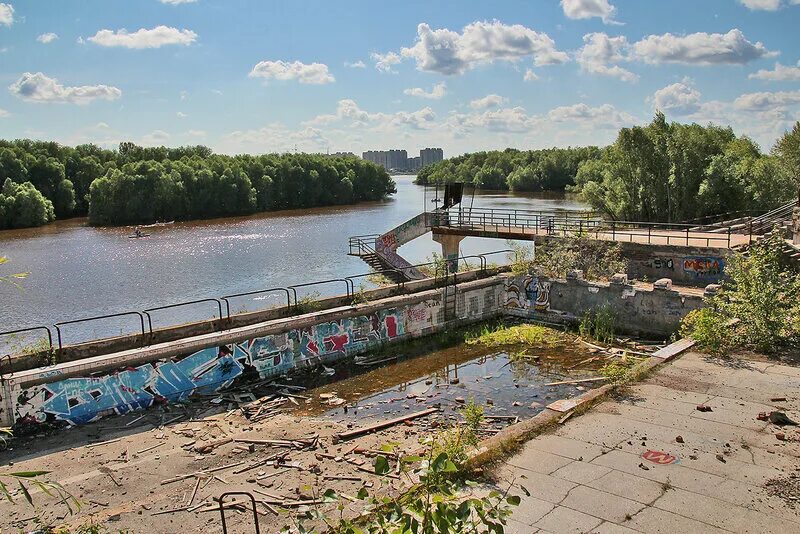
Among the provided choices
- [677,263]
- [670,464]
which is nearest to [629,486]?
[670,464]

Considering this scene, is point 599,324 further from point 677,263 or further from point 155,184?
point 155,184

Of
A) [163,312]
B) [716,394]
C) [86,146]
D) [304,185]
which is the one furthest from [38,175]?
[716,394]

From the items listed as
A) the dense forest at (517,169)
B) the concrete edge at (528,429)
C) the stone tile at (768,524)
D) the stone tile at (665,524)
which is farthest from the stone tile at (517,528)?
the dense forest at (517,169)

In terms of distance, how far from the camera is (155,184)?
79.2 meters

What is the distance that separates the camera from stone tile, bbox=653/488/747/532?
7806 mm

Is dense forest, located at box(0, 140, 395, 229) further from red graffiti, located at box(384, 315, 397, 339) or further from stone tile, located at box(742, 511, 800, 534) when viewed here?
stone tile, located at box(742, 511, 800, 534)

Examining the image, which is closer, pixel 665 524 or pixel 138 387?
pixel 665 524

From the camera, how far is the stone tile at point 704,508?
7.81 metres

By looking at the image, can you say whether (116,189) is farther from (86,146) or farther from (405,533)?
(405,533)

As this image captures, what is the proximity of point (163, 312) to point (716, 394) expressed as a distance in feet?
90.5

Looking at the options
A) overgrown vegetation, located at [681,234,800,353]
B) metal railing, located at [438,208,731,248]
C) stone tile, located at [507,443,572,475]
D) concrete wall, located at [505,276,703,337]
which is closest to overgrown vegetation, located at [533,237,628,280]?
concrete wall, located at [505,276,703,337]

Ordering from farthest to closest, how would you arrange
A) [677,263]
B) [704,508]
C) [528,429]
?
[677,263]
[528,429]
[704,508]

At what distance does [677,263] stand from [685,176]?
2668cm

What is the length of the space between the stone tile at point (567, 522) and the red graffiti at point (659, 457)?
2.19 meters
